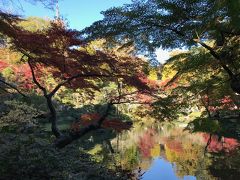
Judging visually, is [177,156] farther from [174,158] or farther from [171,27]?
[171,27]

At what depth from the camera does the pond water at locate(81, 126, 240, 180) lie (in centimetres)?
1409

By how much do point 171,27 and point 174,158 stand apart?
12673 mm

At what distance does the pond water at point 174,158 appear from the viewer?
555 inches

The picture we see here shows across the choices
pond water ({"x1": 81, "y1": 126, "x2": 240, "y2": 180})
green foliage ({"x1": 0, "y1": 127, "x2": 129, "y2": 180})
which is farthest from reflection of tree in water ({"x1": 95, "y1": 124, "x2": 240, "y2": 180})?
green foliage ({"x1": 0, "y1": 127, "x2": 129, "y2": 180})

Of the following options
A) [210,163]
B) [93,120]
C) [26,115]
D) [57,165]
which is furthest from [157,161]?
[57,165]

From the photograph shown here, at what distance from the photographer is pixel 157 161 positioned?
59.7 feet

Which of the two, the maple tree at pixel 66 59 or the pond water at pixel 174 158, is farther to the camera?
the pond water at pixel 174 158

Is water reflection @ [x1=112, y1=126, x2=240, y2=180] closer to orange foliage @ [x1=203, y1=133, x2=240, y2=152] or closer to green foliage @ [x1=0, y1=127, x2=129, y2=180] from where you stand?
orange foliage @ [x1=203, y1=133, x2=240, y2=152]

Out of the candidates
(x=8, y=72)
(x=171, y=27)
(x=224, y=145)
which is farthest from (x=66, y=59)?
(x=8, y=72)

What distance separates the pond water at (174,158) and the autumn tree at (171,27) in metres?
4.48

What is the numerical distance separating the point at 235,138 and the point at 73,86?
601 inches

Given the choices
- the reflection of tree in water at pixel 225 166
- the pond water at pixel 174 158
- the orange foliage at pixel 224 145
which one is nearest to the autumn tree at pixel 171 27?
the pond water at pixel 174 158

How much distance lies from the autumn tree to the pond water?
448cm

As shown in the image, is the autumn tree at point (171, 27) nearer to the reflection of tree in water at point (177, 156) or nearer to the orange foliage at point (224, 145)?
the reflection of tree in water at point (177, 156)
